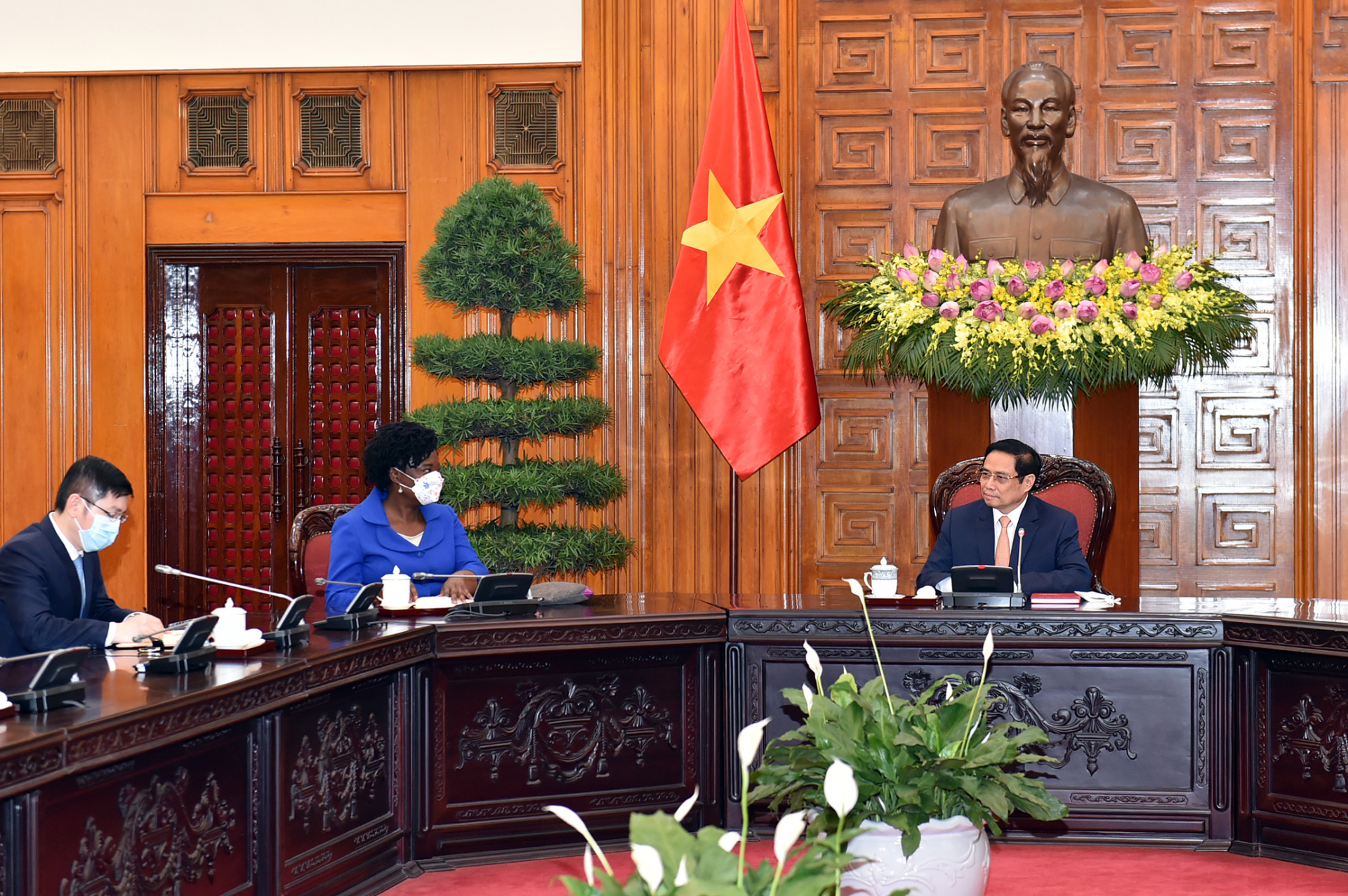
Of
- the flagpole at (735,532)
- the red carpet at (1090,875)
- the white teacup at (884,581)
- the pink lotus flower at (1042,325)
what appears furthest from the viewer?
the flagpole at (735,532)

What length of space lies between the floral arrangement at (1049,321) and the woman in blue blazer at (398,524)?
175cm

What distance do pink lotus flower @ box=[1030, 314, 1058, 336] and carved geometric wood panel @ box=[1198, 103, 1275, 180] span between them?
220 centimetres

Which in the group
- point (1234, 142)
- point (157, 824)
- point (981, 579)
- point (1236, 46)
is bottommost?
point (157, 824)

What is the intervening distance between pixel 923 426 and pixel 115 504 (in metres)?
3.85

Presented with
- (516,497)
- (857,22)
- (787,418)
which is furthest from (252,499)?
(857,22)

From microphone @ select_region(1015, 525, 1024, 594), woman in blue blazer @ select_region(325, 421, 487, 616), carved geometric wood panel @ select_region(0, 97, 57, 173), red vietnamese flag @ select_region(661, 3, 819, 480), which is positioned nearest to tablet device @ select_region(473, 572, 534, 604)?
woman in blue blazer @ select_region(325, 421, 487, 616)

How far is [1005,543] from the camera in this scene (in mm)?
4172

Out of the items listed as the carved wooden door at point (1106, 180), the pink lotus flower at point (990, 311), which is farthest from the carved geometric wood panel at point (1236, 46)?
the pink lotus flower at point (990, 311)

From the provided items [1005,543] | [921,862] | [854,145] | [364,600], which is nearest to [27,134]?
[854,145]

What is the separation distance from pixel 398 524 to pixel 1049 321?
2266 millimetres

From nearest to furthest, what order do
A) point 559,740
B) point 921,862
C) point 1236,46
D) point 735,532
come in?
point 921,862, point 559,740, point 735,532, point 1236,46

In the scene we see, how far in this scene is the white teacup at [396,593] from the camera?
12.0 feet

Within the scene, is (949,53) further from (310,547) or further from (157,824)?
(157,824)

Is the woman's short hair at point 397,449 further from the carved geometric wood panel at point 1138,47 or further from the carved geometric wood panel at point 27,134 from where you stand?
the carved geometric wood panel at point 1138,47
